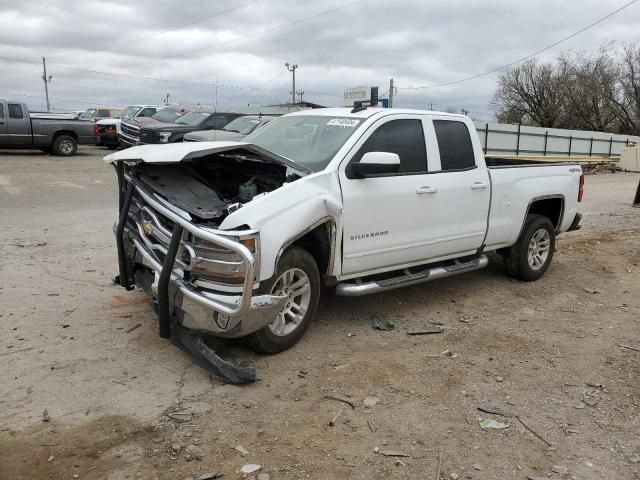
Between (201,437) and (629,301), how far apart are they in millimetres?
5003

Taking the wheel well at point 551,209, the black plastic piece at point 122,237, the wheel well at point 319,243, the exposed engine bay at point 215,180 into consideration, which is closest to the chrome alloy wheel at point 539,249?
the wheel well at point 551,209

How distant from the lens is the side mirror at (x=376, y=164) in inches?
185

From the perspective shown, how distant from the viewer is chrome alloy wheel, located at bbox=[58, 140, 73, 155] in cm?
2036

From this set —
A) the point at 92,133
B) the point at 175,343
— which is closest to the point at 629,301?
the point at 175,343

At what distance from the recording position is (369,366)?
4438mm

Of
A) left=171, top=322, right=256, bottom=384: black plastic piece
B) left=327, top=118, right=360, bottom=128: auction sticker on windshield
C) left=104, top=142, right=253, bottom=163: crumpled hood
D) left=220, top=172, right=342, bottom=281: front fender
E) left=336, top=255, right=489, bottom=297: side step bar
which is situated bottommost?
left=171, top=322, right=256, bottom=384: black plastic piece

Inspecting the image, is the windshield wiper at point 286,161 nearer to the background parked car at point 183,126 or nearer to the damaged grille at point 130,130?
the background parked car at point 183,126

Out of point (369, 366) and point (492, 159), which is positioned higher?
point (492, 159)

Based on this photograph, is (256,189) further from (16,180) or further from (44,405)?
(16,180)

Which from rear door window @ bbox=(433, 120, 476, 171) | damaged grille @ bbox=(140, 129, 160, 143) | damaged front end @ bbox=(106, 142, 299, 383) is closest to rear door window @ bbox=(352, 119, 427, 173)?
rear door window @ bbox=(433, 120, 476, 171)

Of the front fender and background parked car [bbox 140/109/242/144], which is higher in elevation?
background parked car [bbox 140/109/242/144]

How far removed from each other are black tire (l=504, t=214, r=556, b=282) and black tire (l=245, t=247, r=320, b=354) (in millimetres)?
3133

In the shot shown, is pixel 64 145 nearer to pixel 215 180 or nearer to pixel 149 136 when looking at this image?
pixel 149 136

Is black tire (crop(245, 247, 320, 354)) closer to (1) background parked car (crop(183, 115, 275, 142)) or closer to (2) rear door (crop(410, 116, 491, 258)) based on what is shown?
(2) rear door (crop(410, 116, 491, 258))
